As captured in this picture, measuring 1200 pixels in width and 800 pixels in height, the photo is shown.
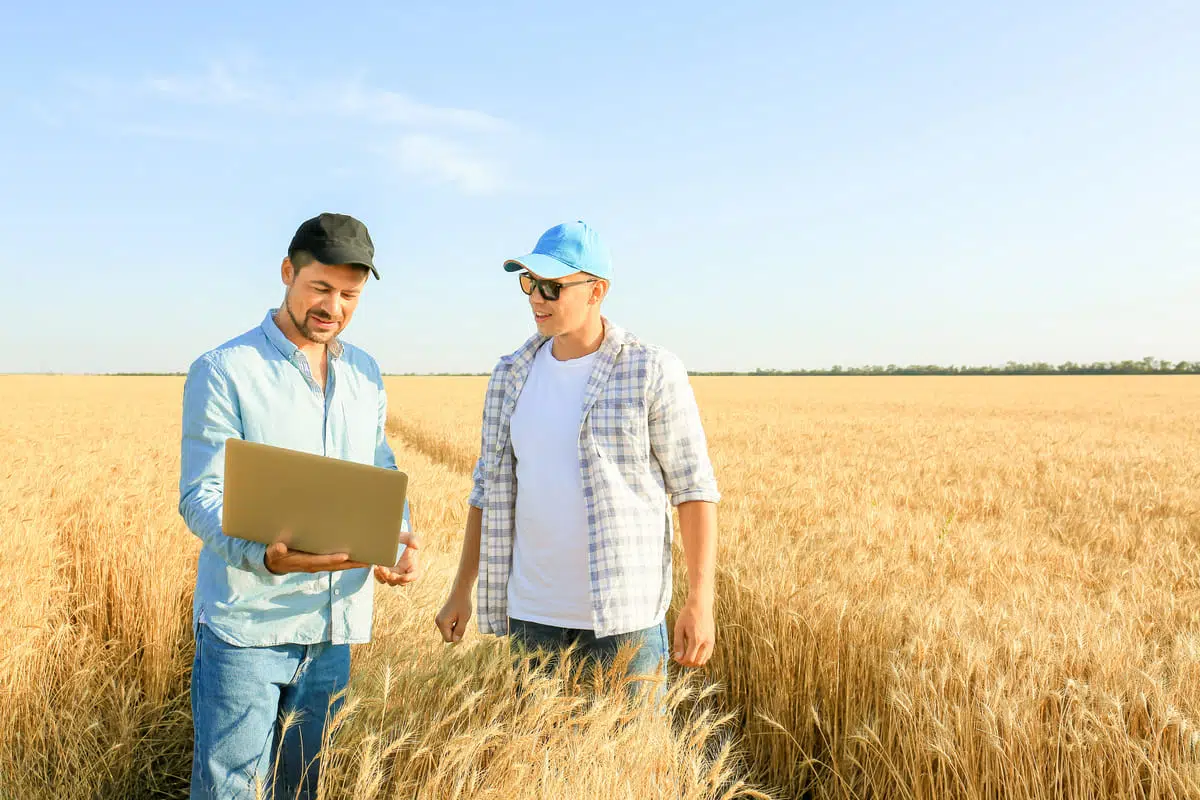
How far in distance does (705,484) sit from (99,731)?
2563 mm

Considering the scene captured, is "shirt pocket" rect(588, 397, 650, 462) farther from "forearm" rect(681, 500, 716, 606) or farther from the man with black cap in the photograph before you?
the man with black cap

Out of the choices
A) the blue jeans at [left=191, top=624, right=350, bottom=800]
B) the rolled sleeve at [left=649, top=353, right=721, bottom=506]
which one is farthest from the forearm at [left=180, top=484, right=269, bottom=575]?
the rolled sleeve at [left=649, top=353, right=721, bottom=506]

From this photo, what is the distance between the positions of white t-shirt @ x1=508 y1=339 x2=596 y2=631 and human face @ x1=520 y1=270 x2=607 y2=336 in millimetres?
133

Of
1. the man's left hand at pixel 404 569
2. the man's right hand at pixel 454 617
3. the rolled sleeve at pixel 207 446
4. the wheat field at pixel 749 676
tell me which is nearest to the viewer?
the rolled sleeve at pixel 207 446

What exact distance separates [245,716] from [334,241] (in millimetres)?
1246

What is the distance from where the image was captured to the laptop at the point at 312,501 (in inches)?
69.4

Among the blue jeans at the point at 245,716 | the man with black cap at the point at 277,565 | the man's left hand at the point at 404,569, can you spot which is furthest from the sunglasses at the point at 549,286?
the blue jeans at the point at 245,716

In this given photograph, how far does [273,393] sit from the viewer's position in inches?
80.8

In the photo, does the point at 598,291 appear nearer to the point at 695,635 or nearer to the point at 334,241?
the point at 334,241

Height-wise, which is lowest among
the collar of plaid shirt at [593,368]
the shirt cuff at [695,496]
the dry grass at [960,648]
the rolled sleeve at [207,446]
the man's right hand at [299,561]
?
the dry grass at [960,648]

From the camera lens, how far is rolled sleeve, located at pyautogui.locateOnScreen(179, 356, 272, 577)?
1873 mm

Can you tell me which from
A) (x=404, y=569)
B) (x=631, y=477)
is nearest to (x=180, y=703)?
(x=404, y=569)

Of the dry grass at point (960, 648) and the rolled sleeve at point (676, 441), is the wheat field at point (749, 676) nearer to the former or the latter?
the dry grass at point (960, 648)

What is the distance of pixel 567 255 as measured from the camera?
2.29 meters
